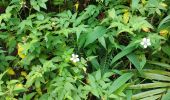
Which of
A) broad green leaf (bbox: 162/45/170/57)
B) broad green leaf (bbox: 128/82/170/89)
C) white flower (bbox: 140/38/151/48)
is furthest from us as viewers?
broad green leaf (bbox: 162/45/170/57)

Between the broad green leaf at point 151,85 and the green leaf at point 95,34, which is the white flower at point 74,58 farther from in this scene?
the broad green leaf at point 151,85

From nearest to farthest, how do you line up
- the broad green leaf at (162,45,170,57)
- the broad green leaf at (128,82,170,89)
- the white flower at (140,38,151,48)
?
the white flower at (140,38,151,48)
the broad green leaf at (128,82,170,89)
the broad green leaf at (162,45,170,57)

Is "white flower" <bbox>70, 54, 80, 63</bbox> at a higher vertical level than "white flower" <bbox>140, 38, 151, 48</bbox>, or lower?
lower

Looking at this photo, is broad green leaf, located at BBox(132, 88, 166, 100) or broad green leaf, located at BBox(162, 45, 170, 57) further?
broad green leaf, located at BBox(162, 45, 170, 57)

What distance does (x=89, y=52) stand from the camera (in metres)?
2.98

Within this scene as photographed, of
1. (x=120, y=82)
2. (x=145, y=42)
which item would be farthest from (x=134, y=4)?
(x=120, y=82)

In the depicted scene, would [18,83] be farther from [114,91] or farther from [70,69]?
[114,91]

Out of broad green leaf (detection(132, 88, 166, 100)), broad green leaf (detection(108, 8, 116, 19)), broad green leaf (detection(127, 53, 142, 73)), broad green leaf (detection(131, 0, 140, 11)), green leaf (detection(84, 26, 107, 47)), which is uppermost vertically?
broad green leaf (detection(131, 0, 140, 11))

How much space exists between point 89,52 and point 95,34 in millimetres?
159

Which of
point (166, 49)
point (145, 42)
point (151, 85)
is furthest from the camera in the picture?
point (166, 49)

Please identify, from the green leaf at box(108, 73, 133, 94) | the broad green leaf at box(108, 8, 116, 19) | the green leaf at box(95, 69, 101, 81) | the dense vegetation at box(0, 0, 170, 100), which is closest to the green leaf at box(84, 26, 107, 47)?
the dense vegetation at box(0, 0, 170, 100)

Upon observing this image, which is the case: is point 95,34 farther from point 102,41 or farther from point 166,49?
point 166,49

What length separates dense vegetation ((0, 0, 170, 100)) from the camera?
2.78 meters

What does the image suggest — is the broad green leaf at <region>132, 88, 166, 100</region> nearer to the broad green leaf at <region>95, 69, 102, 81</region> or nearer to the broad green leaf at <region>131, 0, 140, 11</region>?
the broad green leaf at <region>95, 69, 102, 81</region>
